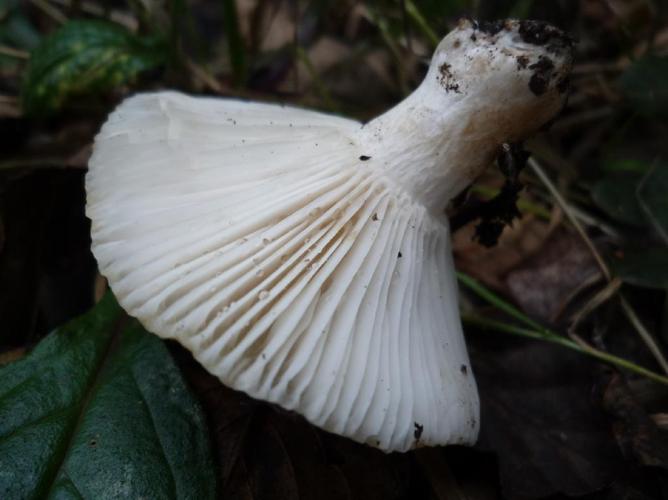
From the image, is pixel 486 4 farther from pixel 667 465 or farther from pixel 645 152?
pixel 667 465

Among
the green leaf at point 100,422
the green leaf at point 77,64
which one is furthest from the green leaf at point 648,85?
the green leaf at point 100,422

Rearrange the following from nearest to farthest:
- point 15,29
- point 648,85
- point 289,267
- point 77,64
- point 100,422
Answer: point 289,267 → point 100,422 → point 77,64 → point 648,85 → point 15,29

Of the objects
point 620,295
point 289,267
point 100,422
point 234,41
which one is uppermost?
point 234,41

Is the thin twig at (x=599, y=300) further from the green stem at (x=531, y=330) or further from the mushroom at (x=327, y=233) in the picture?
the mushroom at (x=327, y=233)

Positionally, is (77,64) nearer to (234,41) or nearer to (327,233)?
(234,41)

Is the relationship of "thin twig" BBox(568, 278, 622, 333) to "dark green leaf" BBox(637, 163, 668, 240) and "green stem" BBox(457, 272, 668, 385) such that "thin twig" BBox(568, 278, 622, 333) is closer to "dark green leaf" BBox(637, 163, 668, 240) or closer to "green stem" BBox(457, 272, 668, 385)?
"green stem" BBox(457, 272, 668, 385)

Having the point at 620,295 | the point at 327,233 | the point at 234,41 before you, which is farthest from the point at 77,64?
the point at 620,295
